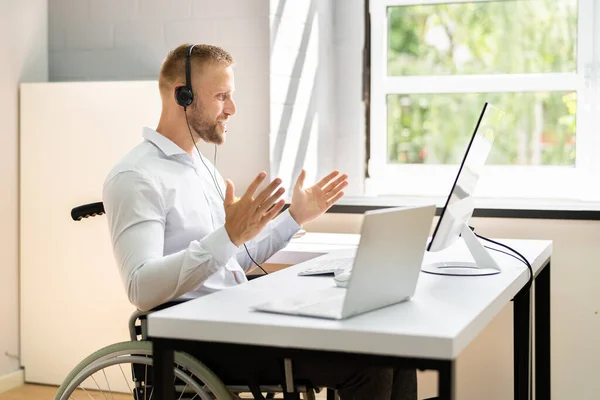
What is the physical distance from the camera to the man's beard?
2.29 m

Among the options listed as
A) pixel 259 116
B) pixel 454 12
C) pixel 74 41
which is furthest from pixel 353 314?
pixel 74 41

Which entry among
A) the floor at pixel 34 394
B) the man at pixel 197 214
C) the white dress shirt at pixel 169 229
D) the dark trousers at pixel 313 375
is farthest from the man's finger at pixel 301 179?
the floor at pixel 34 394

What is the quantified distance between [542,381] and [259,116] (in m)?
1.39

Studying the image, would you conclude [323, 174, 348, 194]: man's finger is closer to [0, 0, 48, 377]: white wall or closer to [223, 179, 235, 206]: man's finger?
Answer: [223, 179, 235, 206]: man's finger

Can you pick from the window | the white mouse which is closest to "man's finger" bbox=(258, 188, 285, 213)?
the white mouse

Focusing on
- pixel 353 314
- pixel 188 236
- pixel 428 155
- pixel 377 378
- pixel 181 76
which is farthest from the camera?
pixel 428 155

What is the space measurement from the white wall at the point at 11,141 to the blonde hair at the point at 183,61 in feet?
4.20

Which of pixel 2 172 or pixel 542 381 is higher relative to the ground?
pixel 2 172

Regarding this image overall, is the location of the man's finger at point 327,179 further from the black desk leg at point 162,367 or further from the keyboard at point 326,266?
the black desk leg at point 162,367

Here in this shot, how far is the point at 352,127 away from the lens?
351 centimetres

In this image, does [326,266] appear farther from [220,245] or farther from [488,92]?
[488,92]

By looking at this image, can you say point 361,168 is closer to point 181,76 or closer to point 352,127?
point 352,127

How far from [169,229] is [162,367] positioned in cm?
66

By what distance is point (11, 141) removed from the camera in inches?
134
